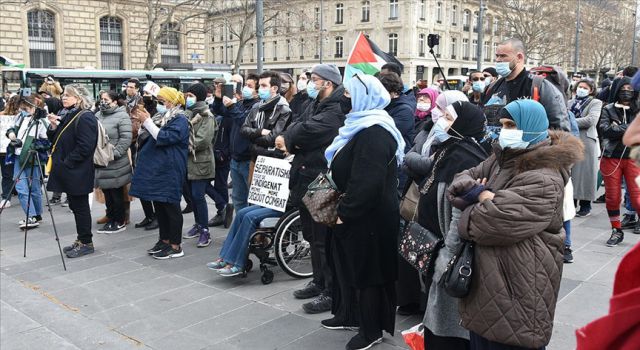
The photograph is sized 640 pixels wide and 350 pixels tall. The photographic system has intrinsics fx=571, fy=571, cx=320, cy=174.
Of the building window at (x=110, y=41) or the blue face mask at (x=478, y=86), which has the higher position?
the building window at (x=110, y=41)

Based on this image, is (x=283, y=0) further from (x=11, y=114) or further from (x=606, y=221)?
(x=606, y=221)

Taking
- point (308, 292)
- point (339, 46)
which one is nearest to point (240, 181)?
point (308, 292)

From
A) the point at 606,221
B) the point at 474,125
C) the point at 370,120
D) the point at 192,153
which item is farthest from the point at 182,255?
the point at 606,221

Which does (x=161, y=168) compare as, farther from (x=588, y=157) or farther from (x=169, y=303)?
(x=588, y=157)

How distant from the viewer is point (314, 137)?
5074 mm

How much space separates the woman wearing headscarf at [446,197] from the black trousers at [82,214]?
474 cm

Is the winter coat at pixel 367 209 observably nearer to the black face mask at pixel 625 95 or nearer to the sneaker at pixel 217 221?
the sneaker at pixel 217 221

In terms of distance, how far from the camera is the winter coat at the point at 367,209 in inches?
154

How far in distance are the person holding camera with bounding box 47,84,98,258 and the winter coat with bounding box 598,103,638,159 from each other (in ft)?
21.0

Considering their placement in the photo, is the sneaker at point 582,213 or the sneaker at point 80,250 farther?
the sneaker at point 582,213

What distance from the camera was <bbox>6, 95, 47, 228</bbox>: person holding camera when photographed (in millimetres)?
8188

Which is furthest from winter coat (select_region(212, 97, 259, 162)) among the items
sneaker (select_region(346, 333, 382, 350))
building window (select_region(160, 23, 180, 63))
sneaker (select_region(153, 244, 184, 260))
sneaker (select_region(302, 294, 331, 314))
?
building window (select_region(160, 23, 180, 63))

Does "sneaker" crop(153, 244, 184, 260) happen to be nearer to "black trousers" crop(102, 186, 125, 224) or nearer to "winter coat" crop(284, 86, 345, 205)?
"black trousers" crop(102, 186, 125, 224)

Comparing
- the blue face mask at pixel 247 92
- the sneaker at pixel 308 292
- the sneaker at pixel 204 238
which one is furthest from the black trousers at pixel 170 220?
the sneaker at pixel 308 292
